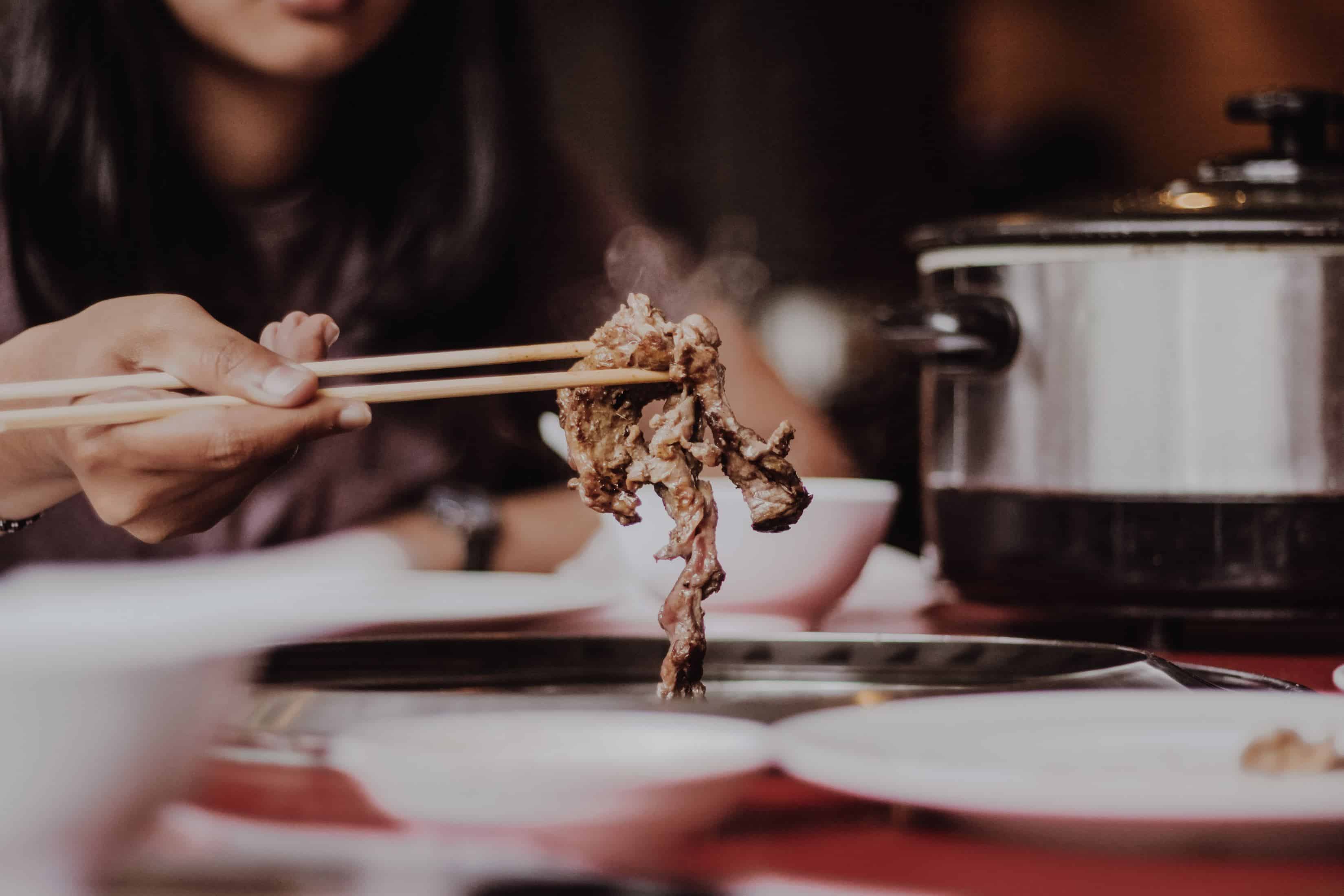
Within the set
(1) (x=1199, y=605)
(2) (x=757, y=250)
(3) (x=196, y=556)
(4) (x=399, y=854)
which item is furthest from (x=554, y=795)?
(2) (x=757, y=250)

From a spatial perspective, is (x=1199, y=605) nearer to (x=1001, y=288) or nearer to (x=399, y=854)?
(x=1001, y=288)

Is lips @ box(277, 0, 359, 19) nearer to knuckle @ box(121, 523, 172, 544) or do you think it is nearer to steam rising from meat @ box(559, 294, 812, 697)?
knuckle @ box(121, 523, 172, 544)

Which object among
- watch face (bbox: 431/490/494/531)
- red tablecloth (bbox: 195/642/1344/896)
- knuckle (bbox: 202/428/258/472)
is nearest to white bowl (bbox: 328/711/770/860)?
red tablecloth (bbox: 195/642/1344/896)

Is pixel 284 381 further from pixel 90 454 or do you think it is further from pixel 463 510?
pixel 463 510

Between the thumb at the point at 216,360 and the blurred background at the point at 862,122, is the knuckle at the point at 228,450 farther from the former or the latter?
the blurred background at the point at 862,122

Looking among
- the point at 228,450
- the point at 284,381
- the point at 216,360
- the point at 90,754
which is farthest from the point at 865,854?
the point at 228,450

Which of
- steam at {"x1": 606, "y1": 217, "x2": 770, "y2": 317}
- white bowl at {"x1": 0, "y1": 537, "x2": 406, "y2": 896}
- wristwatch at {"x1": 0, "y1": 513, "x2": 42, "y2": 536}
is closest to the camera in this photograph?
white bowl at {"x1": 0, "y1": 537, "x2": 406, "y2": 896}
